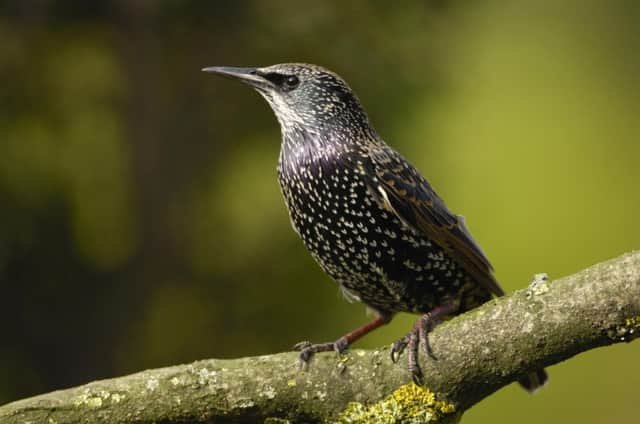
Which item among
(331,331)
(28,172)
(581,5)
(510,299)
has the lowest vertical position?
(331,331)

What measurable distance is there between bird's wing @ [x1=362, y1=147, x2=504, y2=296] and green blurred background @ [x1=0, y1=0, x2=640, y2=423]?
1.55 meters

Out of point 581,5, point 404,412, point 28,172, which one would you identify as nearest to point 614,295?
point 404,412

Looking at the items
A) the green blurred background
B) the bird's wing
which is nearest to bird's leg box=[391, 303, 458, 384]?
the bird's wing

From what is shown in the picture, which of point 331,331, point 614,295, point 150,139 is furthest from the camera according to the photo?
point 150,139

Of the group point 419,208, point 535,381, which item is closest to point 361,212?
point 419,208

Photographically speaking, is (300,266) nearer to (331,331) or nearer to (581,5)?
(331,331)

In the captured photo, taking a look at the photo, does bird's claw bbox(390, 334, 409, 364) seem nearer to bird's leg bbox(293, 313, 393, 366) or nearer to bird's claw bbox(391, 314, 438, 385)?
bird's claw bbox(391, 314, 438, 385)

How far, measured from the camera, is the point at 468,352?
2723mm

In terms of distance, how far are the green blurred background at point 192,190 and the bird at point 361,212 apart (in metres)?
1.55

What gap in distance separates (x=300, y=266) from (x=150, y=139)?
3.29 ft

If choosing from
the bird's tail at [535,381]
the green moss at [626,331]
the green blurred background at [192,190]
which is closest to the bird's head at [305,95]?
the bird's tail at [535,381]

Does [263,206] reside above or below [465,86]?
below

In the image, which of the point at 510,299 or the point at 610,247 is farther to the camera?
the point at 610,247

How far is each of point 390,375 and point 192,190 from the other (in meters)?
2.83
